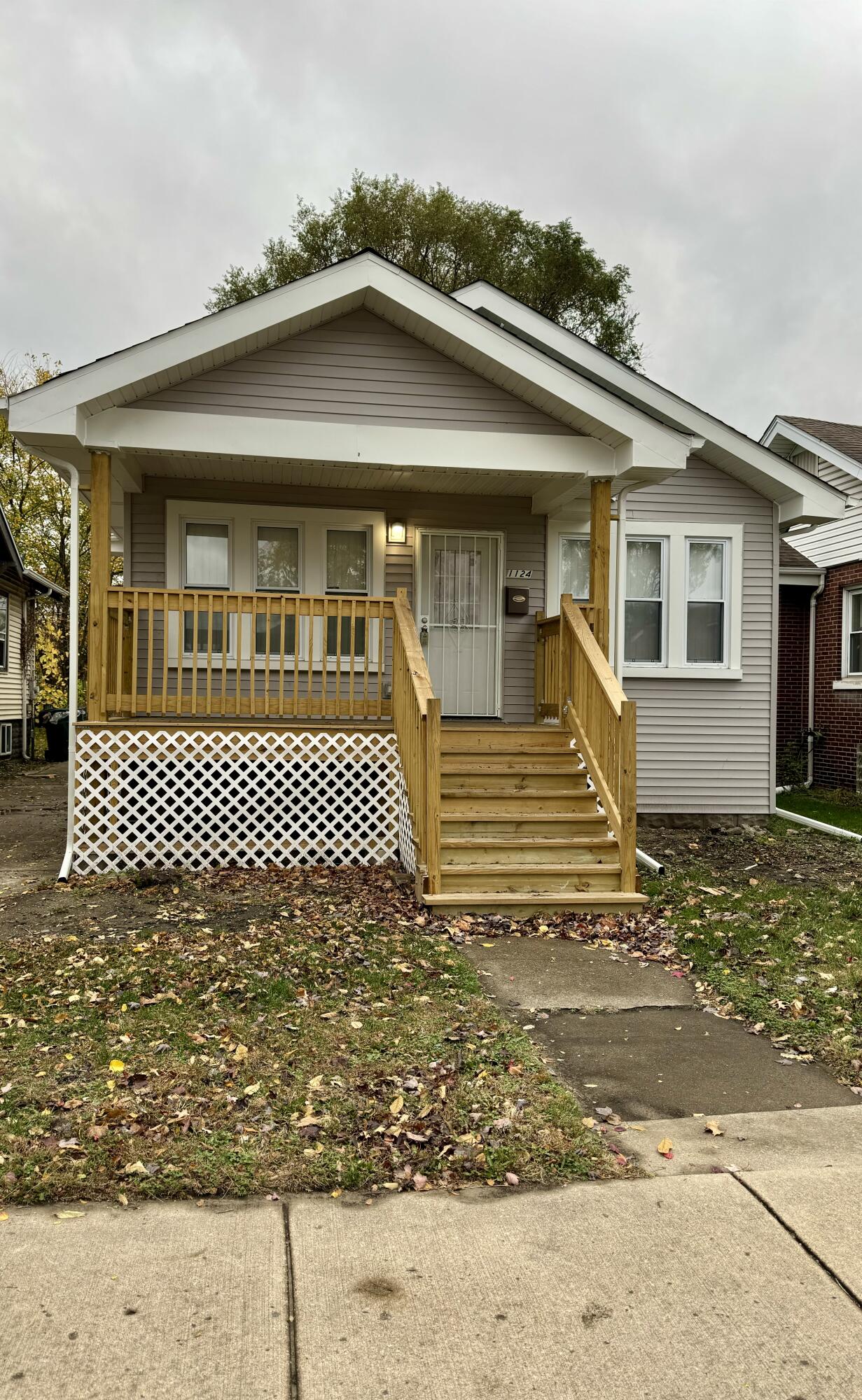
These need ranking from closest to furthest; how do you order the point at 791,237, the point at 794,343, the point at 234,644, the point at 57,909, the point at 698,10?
1. the point at 57,909
2. the point at 234,644
3. the point at 698,10
4. the point at 791,237
5. the point at 794,343

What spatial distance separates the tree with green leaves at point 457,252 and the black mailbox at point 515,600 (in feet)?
58.4

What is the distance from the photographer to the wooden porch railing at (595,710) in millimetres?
6965

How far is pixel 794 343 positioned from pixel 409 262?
58.7 feet

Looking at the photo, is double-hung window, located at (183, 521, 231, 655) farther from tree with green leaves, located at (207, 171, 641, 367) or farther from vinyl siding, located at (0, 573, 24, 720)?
tree with green leaves, located at (207, 171, 641, 367)

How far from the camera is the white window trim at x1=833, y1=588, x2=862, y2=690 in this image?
47.3ft

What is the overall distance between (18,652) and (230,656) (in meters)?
14.5

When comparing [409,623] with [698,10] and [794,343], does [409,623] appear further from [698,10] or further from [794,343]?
[794,343]

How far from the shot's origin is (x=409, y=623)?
804 cm

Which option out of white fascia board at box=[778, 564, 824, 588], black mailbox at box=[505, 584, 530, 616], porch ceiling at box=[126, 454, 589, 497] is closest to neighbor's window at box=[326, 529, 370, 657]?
porch ceiling at box=[126, 454, 589, 497]

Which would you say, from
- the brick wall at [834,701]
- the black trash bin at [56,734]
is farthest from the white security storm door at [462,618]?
the black trash bin at [56,734]

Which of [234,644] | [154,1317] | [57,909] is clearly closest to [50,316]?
[234,644]

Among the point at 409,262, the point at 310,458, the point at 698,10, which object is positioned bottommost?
the point at 310,458

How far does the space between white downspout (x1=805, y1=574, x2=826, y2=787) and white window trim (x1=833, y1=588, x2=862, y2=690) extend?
61cm

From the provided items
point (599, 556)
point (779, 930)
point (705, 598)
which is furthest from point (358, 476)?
point (779, 930)
